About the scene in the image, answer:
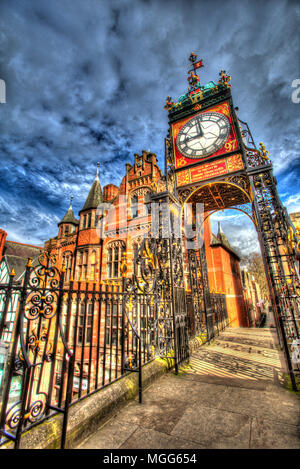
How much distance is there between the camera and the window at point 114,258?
48.4 ft

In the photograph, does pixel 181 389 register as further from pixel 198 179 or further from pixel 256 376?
pixel 198 179

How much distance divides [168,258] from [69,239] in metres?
14.7

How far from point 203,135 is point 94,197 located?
13426 mm

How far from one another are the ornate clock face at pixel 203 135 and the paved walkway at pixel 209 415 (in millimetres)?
5780

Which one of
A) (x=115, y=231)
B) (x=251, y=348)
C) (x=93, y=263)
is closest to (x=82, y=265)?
(x=93, y=263)

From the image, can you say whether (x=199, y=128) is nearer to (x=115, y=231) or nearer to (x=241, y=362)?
(x=241, y=362)

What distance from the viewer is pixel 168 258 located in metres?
5.43

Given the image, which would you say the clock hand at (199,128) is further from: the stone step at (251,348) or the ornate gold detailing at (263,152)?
the stone step at (251,348)

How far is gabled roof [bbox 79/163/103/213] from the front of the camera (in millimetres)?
17473

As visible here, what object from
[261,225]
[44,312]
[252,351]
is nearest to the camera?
[44,312]

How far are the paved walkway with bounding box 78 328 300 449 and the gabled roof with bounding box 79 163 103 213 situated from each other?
1524 centimetres

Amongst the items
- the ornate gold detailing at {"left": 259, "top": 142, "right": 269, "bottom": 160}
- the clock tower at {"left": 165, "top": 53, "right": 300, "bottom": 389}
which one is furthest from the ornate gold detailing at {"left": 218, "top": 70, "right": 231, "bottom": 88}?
the ornate gold detailing at {"left": 259, "top": 142, "right": 269, "bottom": 160}

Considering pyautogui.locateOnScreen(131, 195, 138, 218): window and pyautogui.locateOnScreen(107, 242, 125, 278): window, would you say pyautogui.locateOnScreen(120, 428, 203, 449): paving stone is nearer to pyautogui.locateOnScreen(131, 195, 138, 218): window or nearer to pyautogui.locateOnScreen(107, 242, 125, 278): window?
pyautogui.locateOnScreen(107, 242, 125, 278): window
